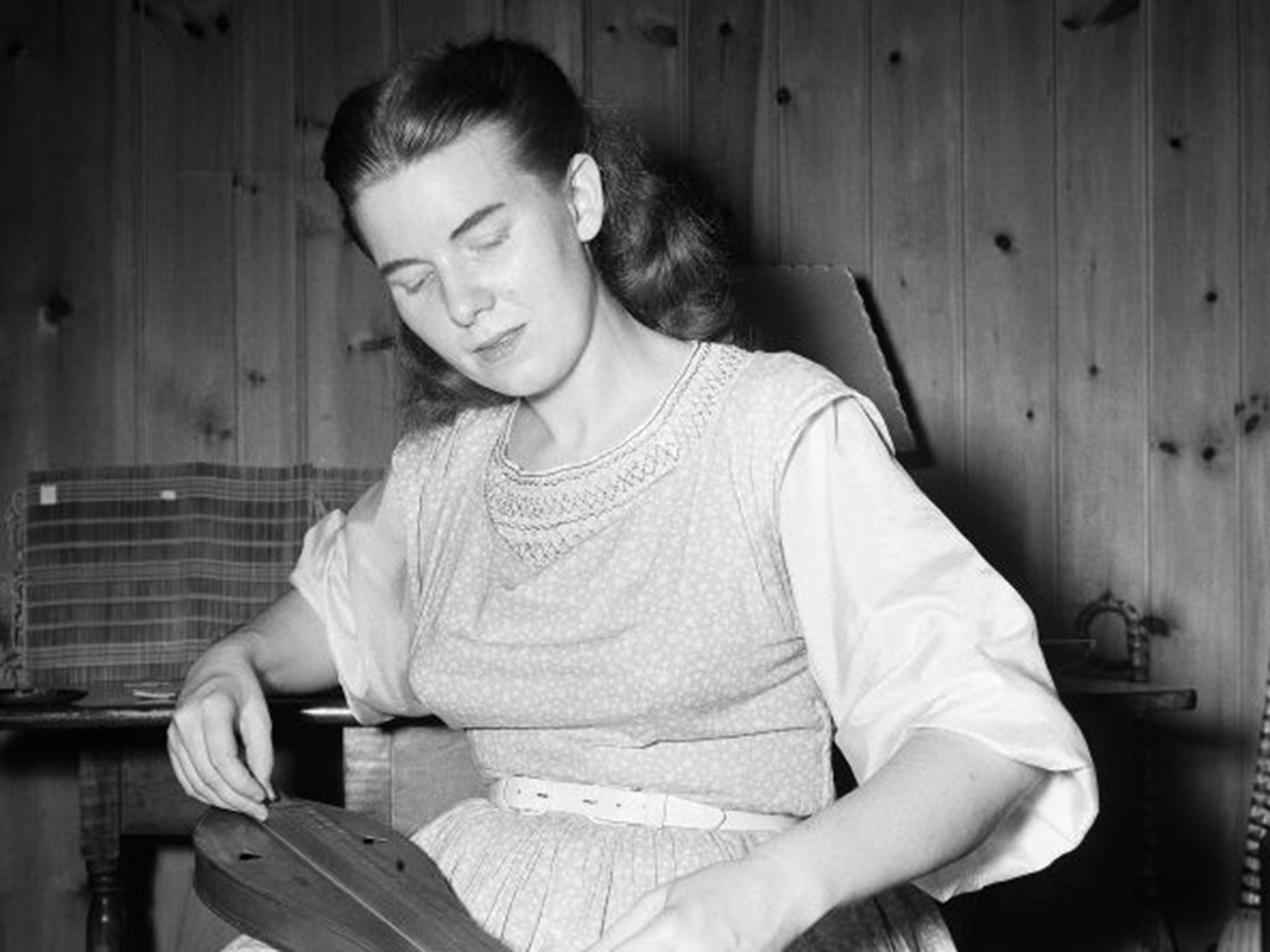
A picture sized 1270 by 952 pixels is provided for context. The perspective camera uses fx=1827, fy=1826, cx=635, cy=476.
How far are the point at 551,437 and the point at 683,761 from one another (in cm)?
31

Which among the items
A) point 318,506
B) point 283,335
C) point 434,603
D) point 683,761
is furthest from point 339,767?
point 683,761

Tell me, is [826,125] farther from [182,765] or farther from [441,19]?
[182,765]

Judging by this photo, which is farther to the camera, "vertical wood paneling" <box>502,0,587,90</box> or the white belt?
"vertical wood paneling" <box>502,0,587,90</box>

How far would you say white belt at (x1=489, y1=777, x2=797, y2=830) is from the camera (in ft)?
4.33

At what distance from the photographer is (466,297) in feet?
4.36

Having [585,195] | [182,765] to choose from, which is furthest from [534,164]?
[182,765]

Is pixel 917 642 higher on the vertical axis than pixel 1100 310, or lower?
lower

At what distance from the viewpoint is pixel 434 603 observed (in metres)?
1.51

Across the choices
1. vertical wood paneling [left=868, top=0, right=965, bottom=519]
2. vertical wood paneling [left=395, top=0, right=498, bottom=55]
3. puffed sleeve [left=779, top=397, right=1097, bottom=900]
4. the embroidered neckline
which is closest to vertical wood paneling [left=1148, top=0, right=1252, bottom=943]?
vertical wood paneling [left=868, top=0, right=965, bottom=519]

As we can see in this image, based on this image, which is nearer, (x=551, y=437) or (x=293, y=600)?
(x=551, y=437)

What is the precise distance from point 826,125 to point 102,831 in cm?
150

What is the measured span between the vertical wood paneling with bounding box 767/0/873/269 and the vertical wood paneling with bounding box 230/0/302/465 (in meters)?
0.76

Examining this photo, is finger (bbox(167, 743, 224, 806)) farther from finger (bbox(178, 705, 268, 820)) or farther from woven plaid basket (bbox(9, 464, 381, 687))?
woven plaid basket (bbox(9, 464, 381, 687))

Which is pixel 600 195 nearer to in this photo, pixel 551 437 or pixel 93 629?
pixel 551 437
